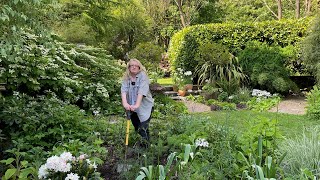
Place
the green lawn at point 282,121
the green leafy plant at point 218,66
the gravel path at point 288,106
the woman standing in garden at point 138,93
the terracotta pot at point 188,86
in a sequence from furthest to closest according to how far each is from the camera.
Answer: the terracotta pot at point 188,86 < the green leafy plant at point 218,66 < the gravel path at point 288,106 < the green lawn at point 282,121 < the woman standing in garden at point 138,93

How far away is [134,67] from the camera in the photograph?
3814 millimetres

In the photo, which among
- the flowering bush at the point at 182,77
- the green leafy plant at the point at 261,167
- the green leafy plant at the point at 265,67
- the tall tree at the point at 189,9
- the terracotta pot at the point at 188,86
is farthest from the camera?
the tall tree at the point at 189,9

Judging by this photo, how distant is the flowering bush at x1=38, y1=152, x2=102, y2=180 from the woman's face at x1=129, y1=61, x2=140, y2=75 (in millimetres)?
1527

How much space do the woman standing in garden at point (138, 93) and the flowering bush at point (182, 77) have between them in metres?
6.95

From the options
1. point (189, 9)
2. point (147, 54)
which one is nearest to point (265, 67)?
point (147, 54)

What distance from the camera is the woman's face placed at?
12.5ft

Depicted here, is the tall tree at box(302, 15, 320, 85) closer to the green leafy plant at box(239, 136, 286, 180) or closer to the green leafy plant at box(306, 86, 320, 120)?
the green leafy plant at box(306, 86, 320, 120)

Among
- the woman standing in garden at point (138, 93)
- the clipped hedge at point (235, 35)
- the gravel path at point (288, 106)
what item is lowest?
the gravel path at point (288, 106)

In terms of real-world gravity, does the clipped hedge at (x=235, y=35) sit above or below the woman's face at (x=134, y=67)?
above

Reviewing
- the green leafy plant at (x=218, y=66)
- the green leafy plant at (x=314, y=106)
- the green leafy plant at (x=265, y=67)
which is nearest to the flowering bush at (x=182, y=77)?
the green leafy plant at (x=218, y=66)

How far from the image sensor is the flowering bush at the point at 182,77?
1093cm

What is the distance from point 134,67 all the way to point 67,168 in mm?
1789

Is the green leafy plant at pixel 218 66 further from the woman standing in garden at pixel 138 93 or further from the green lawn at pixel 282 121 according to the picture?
the woman standing in garden at pixel 138 93

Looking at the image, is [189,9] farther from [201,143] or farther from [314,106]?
[201,143]
